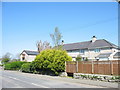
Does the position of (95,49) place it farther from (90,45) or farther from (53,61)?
(53,61)

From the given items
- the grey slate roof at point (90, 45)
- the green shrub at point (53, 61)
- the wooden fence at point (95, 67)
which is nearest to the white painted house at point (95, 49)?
the grey slate roof at point (90, 45)

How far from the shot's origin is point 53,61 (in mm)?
23641

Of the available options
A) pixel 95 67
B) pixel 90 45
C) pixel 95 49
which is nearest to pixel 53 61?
pixel 95 67

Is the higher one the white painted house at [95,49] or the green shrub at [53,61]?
the white painted house at [95,49]

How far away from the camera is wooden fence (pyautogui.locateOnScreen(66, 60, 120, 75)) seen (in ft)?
54.6

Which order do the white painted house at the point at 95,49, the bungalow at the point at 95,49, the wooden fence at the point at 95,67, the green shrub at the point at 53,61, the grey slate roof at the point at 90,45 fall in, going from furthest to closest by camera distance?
the grey slate roof at the point at 90,45 < the white painted house at the point at 95,49 < the bungalow at the point at 95,49 < the green shrub at the point at 53,61 < the wooden fence at the point at 95,67

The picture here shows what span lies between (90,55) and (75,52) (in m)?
5.38

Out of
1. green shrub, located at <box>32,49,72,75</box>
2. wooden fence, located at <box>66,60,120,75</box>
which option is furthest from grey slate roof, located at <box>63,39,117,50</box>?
wooden fence, located at <box>66,60,120,75</box>

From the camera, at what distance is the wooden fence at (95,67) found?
1663cm

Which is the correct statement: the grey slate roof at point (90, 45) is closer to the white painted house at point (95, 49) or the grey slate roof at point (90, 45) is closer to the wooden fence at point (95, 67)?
the white painted house at point (95, 49)

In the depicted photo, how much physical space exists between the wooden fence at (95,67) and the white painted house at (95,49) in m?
19.8

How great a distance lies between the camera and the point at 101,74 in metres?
17.9

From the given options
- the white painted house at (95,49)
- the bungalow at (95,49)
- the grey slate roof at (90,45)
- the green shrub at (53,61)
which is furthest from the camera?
the grey slate roof at (90,45)

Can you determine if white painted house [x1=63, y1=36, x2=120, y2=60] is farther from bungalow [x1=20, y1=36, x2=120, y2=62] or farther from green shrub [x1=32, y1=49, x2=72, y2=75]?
green shrub [x1=32, y1=49, x2=72, y2=75]
